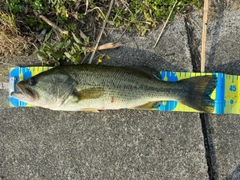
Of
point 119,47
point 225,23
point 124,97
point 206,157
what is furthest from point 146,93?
point 225,23

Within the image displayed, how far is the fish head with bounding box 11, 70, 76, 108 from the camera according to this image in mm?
3283

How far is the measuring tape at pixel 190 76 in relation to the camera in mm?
3699

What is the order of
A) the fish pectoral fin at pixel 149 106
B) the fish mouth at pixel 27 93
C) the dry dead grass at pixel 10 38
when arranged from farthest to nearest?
the dry dead grass at pixel 10 38
the fish pectoral fin at pixel 149 106
the fish mouth at pixel 27 93

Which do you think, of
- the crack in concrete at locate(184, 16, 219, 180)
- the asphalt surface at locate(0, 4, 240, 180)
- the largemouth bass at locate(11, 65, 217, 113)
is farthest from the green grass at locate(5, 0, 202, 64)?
the asphalt surface at locate(0, 4, 240, 180)

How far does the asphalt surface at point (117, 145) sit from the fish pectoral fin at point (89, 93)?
486 millimetres

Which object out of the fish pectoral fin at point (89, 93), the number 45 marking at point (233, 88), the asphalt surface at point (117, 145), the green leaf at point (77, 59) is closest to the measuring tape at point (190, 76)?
the number 45 marking at point (233, 88)

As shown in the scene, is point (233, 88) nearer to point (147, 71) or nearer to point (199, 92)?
point (199, 92)

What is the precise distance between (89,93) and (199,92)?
48.2 inches

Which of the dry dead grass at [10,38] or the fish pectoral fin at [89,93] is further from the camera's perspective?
Answer: the dry dead grass at [10,38]

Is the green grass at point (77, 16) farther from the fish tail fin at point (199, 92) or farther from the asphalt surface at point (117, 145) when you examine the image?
the fish tail fin at point (199, 92)

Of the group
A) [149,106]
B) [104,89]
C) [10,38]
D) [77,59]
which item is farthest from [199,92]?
[10,38]

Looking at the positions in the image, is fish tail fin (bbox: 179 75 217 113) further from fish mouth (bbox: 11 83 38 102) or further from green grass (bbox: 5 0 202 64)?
fish mouth (bbox: 11 83 38 102)

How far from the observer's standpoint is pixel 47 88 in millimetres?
3289

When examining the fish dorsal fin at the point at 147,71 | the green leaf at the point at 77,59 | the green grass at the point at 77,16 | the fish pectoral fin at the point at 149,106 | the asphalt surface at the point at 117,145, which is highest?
the green grass at the point at 77,16
